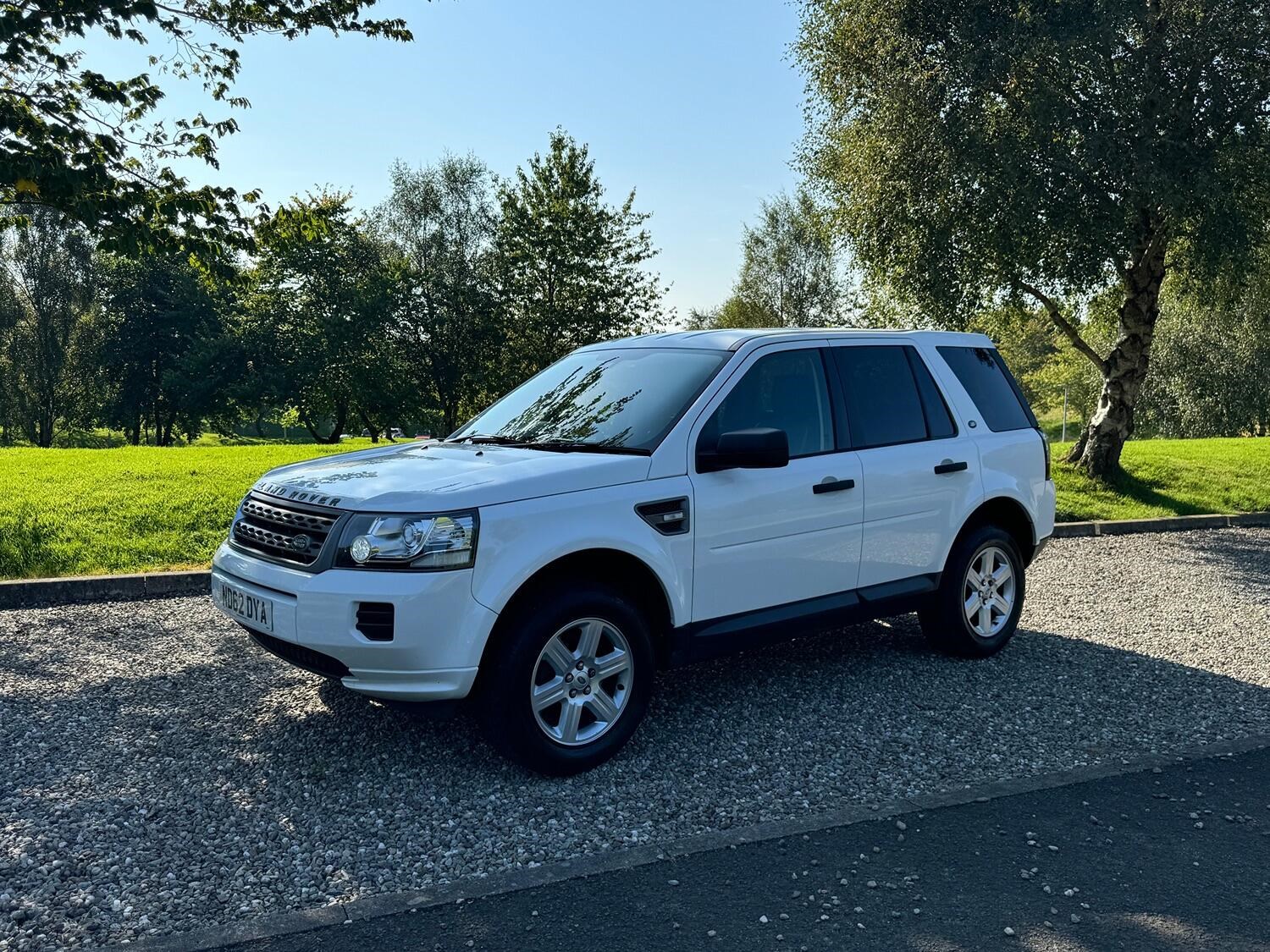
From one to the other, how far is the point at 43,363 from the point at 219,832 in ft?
175

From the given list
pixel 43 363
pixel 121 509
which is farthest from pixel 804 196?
pixel 43 363

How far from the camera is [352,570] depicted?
4016 millimetres

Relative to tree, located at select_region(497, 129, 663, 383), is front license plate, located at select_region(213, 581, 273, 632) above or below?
below

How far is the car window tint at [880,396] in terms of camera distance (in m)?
5.52

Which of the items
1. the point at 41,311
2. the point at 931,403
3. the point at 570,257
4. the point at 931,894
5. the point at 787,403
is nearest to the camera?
the point at 931,894

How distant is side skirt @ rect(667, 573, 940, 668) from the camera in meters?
4.71

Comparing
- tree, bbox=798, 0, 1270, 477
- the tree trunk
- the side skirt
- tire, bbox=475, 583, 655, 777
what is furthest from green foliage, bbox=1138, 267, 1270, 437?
tire, bbox=475, 583, 655, 777

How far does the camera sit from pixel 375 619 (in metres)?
3.96

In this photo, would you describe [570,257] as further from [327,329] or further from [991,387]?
[991,387]

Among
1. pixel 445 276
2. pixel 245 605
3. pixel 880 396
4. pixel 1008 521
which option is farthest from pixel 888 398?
pixel 445 276

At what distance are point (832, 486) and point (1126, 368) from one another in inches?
444

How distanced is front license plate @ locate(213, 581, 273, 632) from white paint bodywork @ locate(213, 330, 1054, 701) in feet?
0.14

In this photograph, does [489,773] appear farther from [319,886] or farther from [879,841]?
[879,841]

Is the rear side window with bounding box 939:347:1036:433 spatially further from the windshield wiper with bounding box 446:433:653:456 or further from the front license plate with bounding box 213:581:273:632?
the front license plate with bounding box 213:581:273:632
